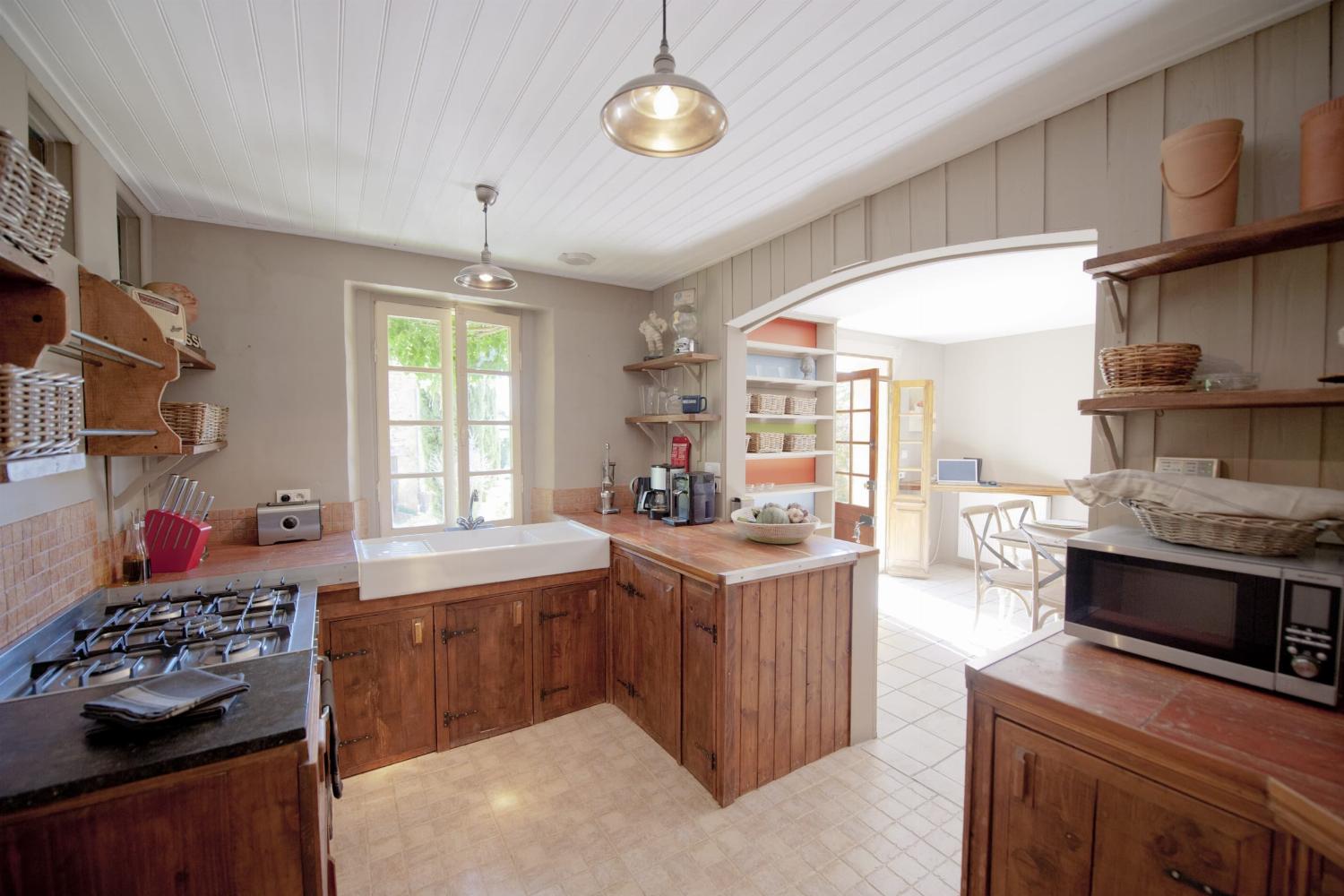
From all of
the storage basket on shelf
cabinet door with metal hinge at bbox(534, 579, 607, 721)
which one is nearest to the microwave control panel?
the storage basket on shelf

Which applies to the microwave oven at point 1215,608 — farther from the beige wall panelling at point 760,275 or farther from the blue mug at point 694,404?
the blue mug at point 694,404

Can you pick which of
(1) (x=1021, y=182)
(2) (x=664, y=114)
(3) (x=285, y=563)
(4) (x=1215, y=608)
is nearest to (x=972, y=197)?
(1) (x=1021, y=182)

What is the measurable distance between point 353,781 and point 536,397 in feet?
7.60

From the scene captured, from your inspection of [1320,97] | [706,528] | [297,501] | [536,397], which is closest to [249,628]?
[297,501]

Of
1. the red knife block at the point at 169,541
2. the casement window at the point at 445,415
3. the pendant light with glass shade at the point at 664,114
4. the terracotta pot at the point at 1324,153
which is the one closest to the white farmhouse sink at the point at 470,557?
the casement window at the point at 445,415

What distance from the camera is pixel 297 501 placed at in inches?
108

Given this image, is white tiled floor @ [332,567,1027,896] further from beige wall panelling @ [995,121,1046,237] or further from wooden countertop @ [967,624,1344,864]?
beige wall panelling @ [995,121,1046,237]

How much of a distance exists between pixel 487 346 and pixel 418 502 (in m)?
1.11

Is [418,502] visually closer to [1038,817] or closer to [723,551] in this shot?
[723,551]

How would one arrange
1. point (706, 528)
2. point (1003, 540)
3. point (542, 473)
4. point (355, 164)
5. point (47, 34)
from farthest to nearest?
1. point (1003, 540)
2. point (542, 473)
3. point (706, 528)
4. point (355, 164)
5. point (47, 34)

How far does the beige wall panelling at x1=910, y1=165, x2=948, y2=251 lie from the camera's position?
1.94m

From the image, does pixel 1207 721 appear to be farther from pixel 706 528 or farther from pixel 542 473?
pixel 542 473

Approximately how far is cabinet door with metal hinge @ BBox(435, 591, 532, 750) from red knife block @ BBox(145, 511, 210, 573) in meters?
0.96

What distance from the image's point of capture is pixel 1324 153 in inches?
42.2
